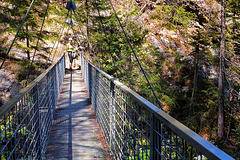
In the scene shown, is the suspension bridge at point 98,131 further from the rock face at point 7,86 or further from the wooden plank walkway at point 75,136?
the rock face at point 7,86

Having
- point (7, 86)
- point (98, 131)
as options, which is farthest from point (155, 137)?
point (7, 86)

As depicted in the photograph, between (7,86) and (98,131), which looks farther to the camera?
(7,86)

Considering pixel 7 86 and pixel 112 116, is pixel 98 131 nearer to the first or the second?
pixel 112 116

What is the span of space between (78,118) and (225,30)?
7.66 meters

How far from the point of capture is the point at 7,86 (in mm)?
11531

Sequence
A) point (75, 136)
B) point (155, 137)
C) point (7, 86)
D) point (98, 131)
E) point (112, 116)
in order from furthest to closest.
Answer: point (7, 86) → point (98, 131) → point (75, 136) → point (112, 116) → point (155, 137)

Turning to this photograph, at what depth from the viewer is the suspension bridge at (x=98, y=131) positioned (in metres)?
1.35

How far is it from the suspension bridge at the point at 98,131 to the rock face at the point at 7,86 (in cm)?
570

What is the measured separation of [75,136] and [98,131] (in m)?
0.53

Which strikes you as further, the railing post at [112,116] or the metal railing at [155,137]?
the railing post at [112,116]

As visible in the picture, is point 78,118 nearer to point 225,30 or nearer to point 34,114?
point 34,114

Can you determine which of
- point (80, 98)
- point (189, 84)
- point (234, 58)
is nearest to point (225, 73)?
point (234, 58)

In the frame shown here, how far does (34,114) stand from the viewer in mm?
2686

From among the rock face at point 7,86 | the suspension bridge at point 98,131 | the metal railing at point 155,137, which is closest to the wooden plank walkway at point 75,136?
the suspension bridge at point 98,131
